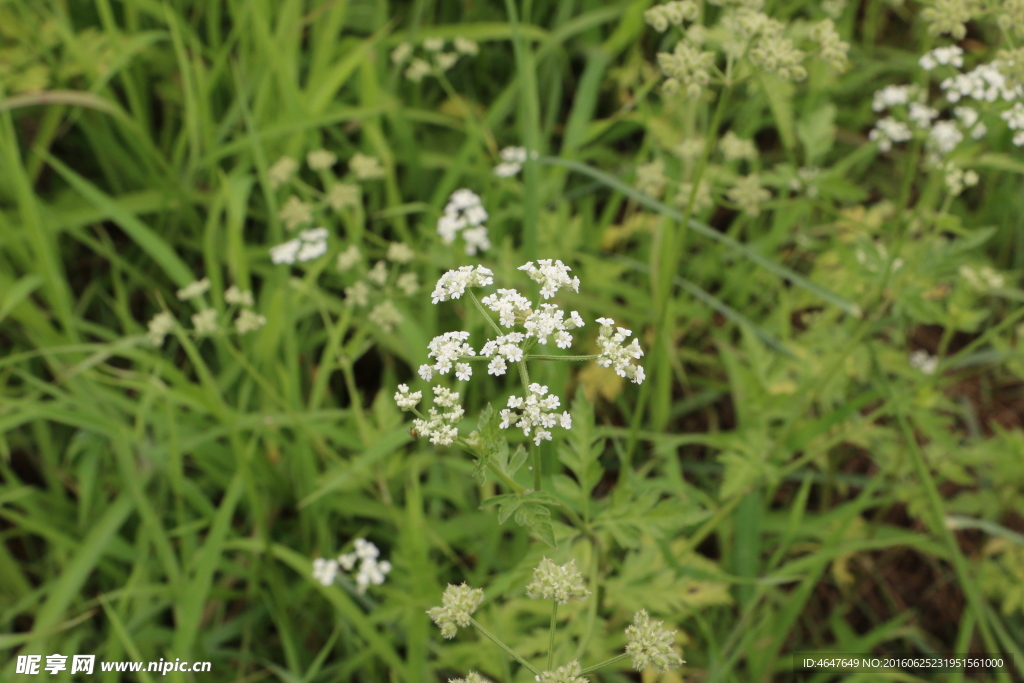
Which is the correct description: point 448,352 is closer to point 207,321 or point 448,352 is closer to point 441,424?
point 441,424

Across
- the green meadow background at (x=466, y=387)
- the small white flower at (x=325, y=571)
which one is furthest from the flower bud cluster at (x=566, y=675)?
the small white flower at (x=325, y=571)

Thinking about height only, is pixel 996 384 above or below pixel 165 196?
below

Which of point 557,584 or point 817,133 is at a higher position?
point 817,133

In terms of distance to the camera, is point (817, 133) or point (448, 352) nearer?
point (448, 352)

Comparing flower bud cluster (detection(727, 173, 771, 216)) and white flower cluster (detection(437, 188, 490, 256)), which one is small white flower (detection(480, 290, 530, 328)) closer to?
white flower cluster (detection(437, 188, 490, 256))

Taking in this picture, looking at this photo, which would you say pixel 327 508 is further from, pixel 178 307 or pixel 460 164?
pixel 460 164

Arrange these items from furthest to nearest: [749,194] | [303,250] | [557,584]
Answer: [749,194] < [303,250] < [557,584]

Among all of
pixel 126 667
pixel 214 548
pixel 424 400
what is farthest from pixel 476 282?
pixel 126 667

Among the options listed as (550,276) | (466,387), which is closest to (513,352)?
(550,276)
